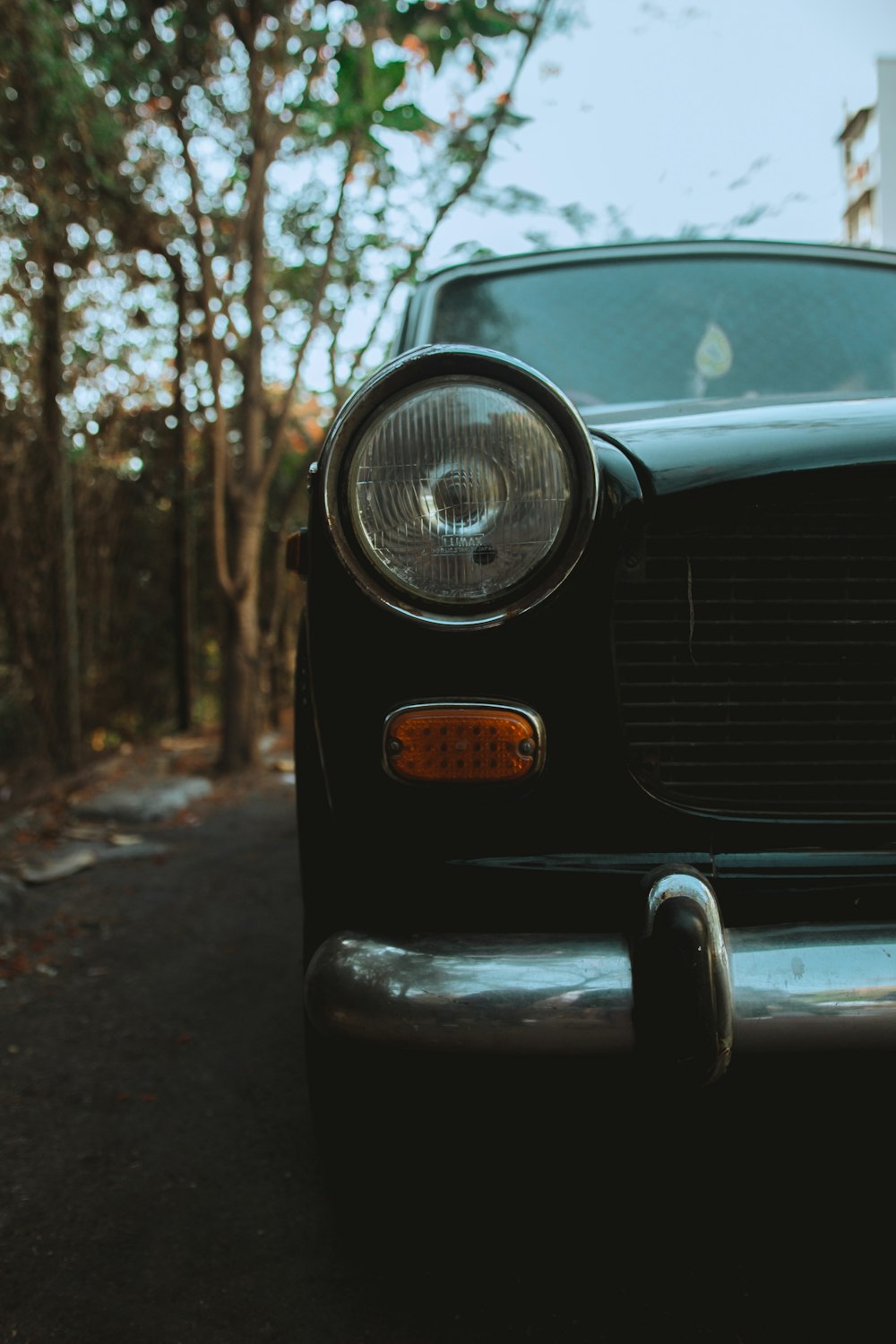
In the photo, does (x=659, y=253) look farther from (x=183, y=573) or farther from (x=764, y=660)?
(x=183, y=573)

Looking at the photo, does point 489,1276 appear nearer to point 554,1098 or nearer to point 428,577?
point 554,1098

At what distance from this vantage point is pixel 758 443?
3.90 feet

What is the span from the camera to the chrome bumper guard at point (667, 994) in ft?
3.30

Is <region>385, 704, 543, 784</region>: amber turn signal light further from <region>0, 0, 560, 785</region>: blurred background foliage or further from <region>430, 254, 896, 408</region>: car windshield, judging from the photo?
<region>0, 0, 560, 785</region>: blurred background foliage

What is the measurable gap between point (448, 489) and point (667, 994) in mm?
583

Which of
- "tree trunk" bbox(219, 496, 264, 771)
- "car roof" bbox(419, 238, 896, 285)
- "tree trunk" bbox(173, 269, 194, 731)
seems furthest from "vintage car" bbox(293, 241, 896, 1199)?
"tree trunk" bbox(173, 269, 194, 731)

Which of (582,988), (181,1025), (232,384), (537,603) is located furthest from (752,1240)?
(232,384)

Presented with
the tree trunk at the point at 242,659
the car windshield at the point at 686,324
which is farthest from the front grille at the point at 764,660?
the tree trunk at the point at 242,659

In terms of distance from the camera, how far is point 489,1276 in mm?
1369

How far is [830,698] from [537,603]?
0.37 meters

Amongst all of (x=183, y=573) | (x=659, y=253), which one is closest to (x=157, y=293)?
(x=183, y=573)

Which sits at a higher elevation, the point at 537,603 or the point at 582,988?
the point at 537,603

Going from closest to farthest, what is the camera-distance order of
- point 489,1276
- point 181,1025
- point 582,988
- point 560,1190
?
point 582,988
point 489,1276
point 560,1190
point 181,1025

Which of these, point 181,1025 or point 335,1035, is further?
point 181,1025
